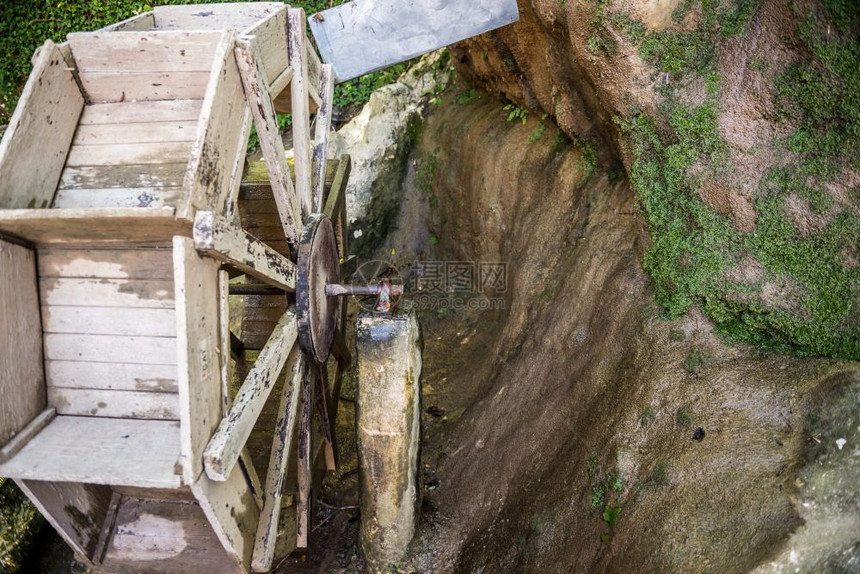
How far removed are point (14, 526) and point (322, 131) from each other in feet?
11.4

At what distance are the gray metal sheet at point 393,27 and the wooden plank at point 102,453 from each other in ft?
8.28

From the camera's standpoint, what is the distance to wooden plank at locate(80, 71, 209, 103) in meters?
3.28

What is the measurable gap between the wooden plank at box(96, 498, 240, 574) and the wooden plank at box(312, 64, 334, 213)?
6.63 ft

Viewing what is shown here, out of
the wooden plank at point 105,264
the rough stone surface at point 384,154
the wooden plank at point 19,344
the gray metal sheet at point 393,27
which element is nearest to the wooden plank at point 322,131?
the gray metal sheet at point 393,27

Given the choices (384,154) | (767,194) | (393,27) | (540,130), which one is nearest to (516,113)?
(540,130)

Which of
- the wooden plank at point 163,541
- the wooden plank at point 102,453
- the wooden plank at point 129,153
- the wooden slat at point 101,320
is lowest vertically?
the wooden plank at point 163,541

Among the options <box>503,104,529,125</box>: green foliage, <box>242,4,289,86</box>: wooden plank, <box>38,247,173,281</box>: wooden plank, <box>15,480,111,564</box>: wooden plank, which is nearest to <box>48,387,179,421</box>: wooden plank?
<box>15,480,111,564</box>: wooden plank

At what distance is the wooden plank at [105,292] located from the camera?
3018mm

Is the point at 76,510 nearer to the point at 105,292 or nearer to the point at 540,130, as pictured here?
the point at 105,292

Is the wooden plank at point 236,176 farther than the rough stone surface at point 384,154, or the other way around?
the rough stone surface at point 384,154

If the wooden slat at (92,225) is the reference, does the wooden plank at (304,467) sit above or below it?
below

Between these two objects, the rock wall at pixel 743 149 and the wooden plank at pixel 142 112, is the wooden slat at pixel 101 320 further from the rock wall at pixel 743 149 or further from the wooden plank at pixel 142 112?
the rock wall at pixel 743 149

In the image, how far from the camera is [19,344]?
2887 mm

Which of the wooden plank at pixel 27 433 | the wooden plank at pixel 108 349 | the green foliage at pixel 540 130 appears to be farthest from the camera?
the green foliage at pixel 540 130
